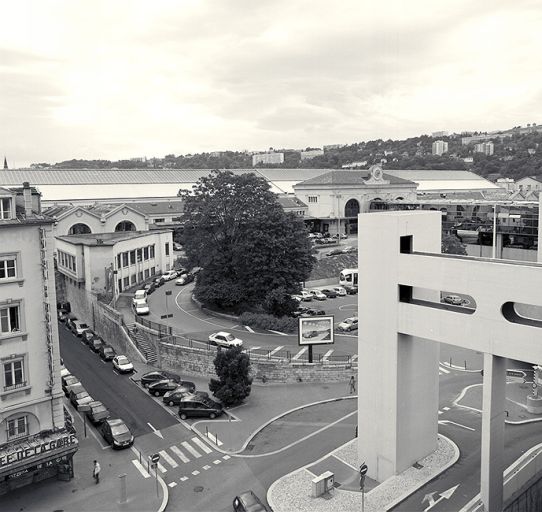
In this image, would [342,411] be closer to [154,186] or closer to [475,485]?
[475,485]

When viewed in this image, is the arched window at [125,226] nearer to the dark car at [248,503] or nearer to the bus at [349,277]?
the bus at [349,277]

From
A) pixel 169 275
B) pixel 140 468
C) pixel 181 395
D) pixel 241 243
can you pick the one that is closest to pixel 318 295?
pixel 241 243

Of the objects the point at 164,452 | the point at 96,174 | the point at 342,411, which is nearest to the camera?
the point at 164,452

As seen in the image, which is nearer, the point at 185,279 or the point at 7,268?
the point at 7,268

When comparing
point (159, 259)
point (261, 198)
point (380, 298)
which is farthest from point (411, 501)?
point (159, 259)

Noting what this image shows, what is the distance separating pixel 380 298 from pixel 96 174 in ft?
313

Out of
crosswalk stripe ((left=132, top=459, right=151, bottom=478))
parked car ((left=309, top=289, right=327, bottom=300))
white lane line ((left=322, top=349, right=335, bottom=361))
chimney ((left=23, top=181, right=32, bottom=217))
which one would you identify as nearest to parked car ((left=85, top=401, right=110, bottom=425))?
crosswalk stripe ((left=132, top=459, right=151, bottom=478))

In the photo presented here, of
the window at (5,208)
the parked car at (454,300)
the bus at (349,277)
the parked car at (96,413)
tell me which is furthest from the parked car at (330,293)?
the window at (5,208)

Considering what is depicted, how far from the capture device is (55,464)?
2620 centimetres

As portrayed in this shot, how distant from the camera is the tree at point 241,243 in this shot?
5344 centimetres

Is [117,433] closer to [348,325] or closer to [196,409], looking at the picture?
[196,409]

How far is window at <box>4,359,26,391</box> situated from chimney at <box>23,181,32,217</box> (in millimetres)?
7302

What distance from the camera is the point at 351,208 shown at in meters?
117

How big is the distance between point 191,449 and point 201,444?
31.3 inches
